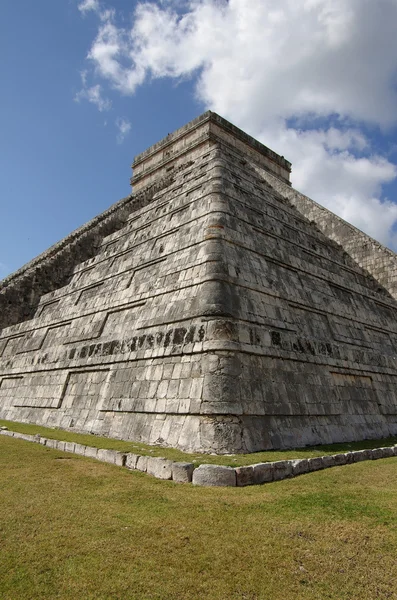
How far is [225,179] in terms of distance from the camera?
1230 cm

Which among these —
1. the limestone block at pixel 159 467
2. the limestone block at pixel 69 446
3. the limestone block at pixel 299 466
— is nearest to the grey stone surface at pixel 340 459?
the limestone block at pixel 299 466

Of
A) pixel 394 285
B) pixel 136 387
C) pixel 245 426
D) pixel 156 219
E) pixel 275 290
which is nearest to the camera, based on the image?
pixel 245 426

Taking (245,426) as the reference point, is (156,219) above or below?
above

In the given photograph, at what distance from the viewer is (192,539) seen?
12.0ft

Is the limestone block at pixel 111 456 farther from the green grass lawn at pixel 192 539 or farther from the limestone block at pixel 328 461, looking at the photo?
the limestone block at pixel 328 461

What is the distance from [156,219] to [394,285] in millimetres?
10394

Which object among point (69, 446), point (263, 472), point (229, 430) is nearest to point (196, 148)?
point (69, 446)

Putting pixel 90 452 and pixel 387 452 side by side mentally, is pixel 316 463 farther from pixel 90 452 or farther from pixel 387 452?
pixel 90 452

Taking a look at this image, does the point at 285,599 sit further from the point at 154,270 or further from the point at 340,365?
the point at 154,270

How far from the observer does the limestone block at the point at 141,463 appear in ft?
19.8

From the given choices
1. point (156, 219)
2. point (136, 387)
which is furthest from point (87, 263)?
point (136, 387)

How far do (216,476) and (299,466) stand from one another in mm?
1500

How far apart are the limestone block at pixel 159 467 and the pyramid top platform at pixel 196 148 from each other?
57.3ft

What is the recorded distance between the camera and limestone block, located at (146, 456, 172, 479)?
5.68 m
